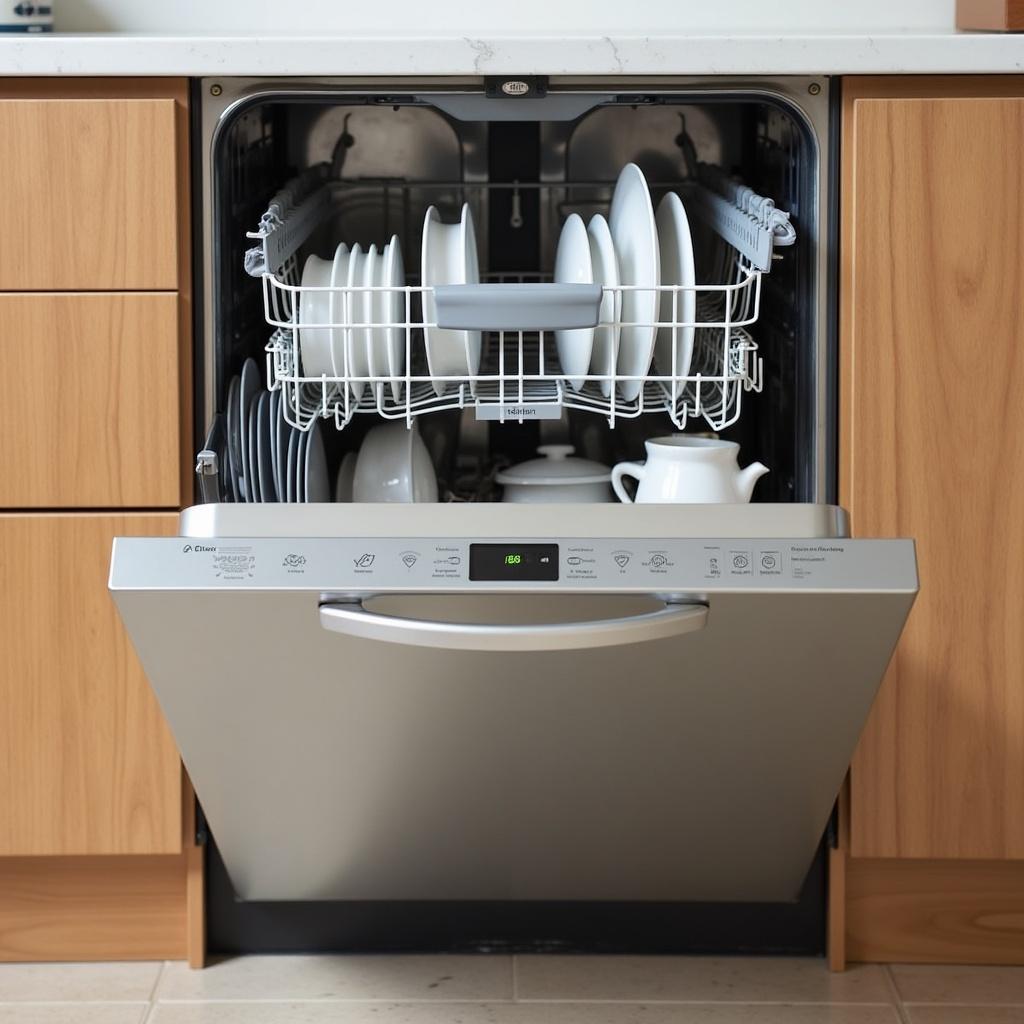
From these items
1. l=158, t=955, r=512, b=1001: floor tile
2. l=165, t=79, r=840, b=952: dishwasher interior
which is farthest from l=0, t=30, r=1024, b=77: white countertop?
l=158, t=955, r=512, b=1001: floor tile

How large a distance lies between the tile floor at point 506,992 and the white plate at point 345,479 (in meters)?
0.55

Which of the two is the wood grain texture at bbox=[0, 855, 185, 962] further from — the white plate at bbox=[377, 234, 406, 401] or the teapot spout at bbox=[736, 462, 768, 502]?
the teapot spout at bbox=[736, 462, 768, 502]

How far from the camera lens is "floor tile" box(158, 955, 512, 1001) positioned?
1.57 meters

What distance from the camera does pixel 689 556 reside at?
3.72 ft

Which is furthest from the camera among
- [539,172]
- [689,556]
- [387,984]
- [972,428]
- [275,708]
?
[539,172]

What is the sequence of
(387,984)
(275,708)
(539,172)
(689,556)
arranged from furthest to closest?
1. (539,172)
2. (387,984)
3. (275,708)
4. (689,556)

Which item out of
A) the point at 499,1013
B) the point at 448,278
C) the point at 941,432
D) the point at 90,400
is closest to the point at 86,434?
the point at 90,400

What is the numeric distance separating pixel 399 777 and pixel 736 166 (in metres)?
0.92

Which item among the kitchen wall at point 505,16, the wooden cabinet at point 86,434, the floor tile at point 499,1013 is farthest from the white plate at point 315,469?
the kitchen wall at point 505,16

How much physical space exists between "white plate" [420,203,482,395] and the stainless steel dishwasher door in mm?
319

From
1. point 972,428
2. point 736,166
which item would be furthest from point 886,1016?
point 736,166

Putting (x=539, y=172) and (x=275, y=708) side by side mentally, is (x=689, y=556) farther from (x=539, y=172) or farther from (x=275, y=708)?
(x=539, y=172)

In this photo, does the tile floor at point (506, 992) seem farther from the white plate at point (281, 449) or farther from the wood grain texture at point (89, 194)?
the wood grain texture at point (89, 194)

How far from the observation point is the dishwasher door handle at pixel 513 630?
1.14 meters
